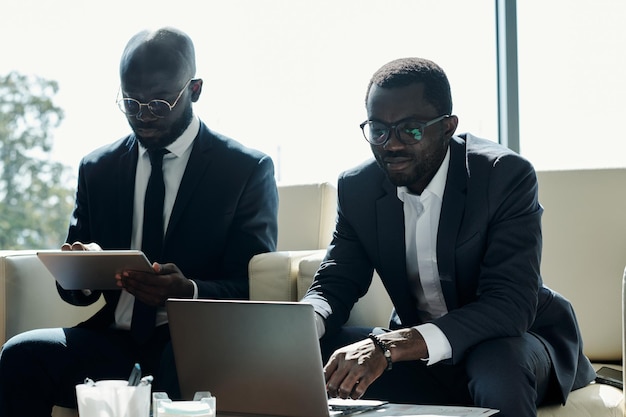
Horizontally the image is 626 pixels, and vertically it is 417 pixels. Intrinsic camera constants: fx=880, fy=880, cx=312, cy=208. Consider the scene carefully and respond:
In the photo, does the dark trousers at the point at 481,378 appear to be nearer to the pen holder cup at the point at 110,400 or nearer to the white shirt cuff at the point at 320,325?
the white shirt cuff at the point at 320,325

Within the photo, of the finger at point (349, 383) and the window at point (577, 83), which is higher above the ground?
the window at point (577, 83)

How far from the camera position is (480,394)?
68.8 inches

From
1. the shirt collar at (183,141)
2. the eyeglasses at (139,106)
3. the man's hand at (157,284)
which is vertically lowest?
the man's hand at (157,284)

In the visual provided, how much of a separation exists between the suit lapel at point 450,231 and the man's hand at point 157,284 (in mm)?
654

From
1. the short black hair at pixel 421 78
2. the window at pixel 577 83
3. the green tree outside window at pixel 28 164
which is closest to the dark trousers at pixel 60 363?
the short black hair at pixel 421 78

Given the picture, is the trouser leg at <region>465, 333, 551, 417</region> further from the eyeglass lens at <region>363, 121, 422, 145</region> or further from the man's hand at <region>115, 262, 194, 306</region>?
the man's hand at <region>115, 262, 194, 306</region>

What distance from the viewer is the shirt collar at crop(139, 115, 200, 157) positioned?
2.55m

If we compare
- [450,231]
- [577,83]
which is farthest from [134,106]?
[577,83]

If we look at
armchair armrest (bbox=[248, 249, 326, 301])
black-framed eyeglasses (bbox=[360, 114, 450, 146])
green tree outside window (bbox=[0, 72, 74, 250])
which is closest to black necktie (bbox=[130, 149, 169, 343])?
armchair armrest (bbox=[248, 249, 326, 301])

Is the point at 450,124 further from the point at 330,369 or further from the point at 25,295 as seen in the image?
the point at 25,295

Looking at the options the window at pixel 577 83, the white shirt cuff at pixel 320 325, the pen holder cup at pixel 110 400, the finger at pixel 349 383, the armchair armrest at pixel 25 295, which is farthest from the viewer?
the window at pixel 577 83

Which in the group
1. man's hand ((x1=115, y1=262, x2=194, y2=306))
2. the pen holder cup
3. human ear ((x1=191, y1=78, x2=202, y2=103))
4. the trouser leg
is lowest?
the trouser leg

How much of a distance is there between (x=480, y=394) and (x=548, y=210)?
93 centimetres

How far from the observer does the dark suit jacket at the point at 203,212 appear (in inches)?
97.0
